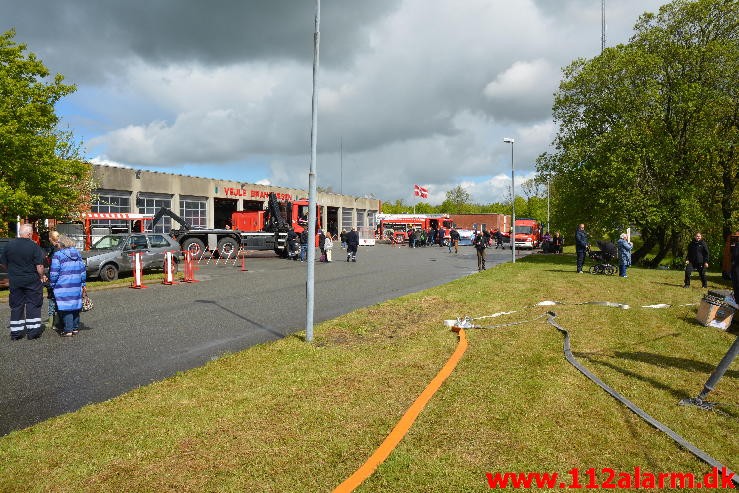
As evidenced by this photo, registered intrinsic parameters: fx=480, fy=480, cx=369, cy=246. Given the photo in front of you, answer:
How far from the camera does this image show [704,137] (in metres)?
21.2

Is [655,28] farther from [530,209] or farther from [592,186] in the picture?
[530,209]

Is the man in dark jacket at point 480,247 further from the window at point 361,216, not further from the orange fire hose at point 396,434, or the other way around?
the window at point 361,216

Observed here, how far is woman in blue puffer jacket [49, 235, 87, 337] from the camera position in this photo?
25.7 ft

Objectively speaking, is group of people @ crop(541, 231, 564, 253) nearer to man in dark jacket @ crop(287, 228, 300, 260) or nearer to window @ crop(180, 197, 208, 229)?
man in dark jacket @ crop(287, 228, 300, 260)

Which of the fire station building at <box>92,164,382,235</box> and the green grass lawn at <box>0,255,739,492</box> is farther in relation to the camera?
the fire station building at <box>92,164,382,235</box>

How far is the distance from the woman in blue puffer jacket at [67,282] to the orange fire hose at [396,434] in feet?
20.4

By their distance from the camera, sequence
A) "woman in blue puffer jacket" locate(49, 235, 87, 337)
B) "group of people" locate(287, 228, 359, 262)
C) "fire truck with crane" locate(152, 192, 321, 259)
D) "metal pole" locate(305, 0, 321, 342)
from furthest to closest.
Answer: "fire truck with crane" locate(152, 192, 321, 259) < "group of people" locate(287, 228, 359, 262) < "woman in blue puffer jacket" locate(49, 235, 87, 337) < "metal pole" locate(305, 0, 321, 342)

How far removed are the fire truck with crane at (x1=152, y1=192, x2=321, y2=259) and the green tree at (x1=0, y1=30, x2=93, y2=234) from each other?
20.0 feet

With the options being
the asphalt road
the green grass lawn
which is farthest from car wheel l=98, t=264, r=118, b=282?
the green grass lawn

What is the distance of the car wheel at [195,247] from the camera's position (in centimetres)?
2450

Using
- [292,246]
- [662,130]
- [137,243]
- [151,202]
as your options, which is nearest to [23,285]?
[137,243]

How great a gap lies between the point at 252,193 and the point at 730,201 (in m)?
40.6

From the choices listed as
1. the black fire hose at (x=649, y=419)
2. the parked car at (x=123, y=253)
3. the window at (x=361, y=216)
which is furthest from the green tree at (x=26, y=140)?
the window at (x=361, y=216)

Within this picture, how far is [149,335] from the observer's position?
802 centimetres
